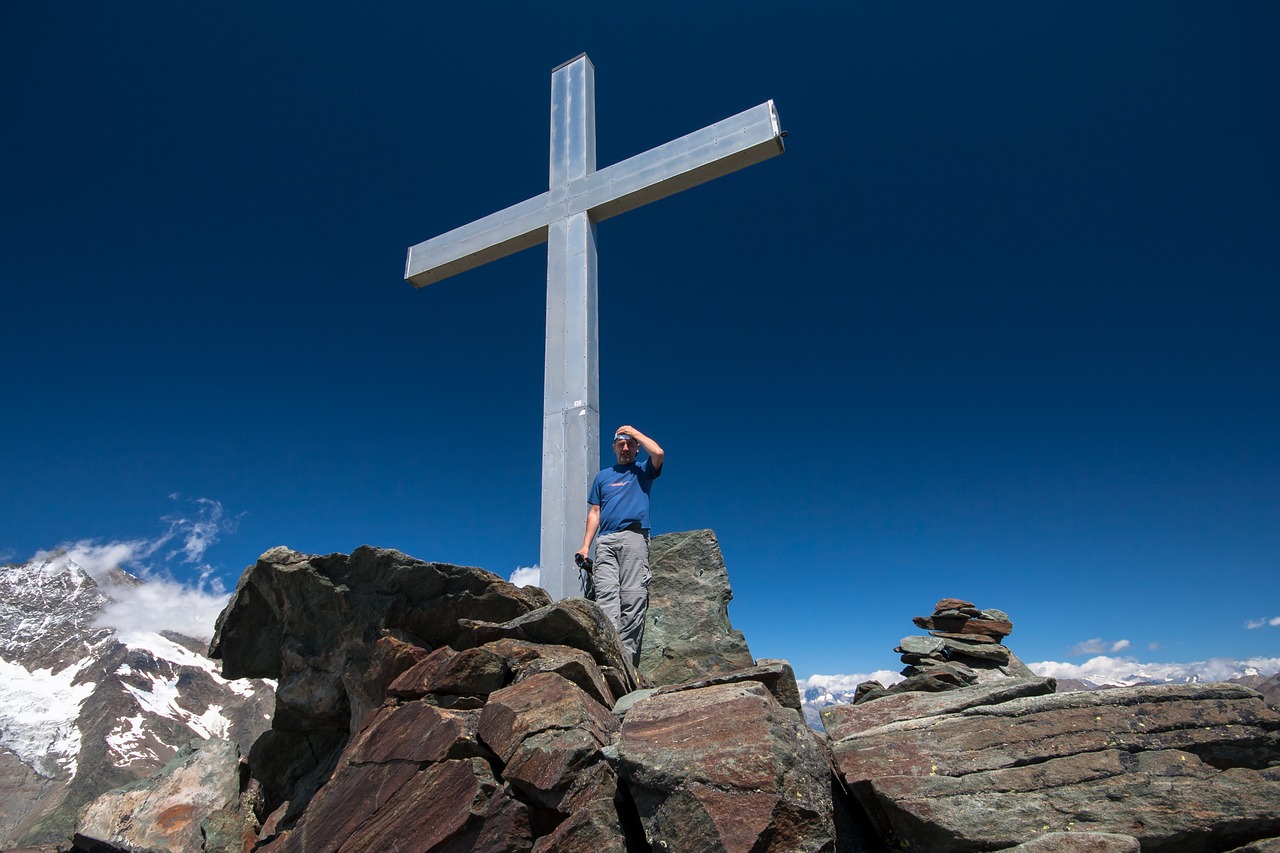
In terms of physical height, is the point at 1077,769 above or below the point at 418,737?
below

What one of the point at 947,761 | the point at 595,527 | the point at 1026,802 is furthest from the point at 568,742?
the point at 595,527

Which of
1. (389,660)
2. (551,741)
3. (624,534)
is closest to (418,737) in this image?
(551,741)

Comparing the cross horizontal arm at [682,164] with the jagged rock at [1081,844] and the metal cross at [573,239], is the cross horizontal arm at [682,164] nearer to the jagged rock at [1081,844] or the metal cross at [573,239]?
the metal cross at [573,239]

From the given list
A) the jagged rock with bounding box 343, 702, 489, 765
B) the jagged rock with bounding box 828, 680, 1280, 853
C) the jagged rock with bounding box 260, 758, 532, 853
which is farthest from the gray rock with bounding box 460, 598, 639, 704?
the jagged rock with bounding box 828, 680, 1280, 853

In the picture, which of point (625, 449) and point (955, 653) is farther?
point (955, 653)

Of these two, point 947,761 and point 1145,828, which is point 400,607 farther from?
point 1145,828

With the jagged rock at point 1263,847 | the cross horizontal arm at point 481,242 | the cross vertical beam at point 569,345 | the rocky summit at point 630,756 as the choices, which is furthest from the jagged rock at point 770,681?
the cross horizontal arm at point 481,242

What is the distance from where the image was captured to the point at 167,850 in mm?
5555

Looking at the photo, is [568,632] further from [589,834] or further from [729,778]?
Result: [729,778]

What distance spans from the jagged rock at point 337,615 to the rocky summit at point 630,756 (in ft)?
0.08

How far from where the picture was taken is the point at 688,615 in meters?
7.16

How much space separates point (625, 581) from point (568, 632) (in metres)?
1.73

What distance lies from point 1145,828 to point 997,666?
21.7 feet

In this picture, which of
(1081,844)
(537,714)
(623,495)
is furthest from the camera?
(623,495)
